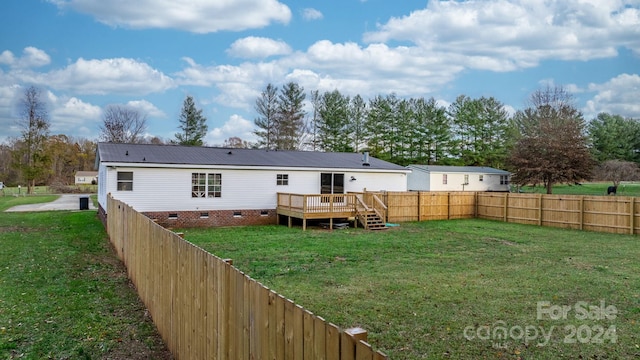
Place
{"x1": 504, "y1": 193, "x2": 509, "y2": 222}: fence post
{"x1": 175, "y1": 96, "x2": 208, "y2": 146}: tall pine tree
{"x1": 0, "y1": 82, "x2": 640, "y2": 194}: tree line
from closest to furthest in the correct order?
{"x1": 504, "y1": 193, "x2": 509, "y2": 222}: fence post
{"x1": 0, "y1": 82, "x2": 640, "y2": 194}: tree line
{"x1": 175, "y1": 96, "x2": 208, "y2": 146}: tall pine tree

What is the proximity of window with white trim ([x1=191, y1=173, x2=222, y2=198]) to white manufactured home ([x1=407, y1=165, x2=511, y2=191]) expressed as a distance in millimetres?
19777

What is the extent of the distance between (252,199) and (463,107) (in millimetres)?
33512

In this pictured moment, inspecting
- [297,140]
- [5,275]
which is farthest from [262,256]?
[297,140]

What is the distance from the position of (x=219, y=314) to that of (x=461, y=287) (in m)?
5.76

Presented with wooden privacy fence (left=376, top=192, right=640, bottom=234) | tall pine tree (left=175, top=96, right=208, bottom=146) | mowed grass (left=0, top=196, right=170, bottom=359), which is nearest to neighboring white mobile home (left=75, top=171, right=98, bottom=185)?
tall pine tree (left=175, top=96, right=208, bottom=146)

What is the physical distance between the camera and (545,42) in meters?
24.5

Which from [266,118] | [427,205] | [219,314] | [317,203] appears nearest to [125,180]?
[317,203]

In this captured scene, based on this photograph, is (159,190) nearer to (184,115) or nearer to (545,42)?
(545,42)

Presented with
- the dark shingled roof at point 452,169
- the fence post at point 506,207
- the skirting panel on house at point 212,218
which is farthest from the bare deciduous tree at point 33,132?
the fence post at point 506,207

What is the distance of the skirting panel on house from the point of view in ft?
56.2

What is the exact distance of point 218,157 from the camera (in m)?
19.4

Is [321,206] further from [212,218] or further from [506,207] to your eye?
[506,207]

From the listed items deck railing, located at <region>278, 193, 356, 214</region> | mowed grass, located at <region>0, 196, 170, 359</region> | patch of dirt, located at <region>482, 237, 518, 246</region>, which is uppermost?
deck railing, located at <region>278, 193, 356, 214</region>

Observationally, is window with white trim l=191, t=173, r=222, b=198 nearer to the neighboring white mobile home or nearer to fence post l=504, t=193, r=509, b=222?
fence post l=504, t=193, r=509, b=222
